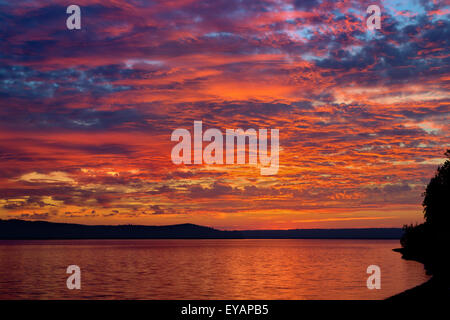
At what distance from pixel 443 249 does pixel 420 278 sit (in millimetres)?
25780

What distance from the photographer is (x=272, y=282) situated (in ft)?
256

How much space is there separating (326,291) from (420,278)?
86.4ft

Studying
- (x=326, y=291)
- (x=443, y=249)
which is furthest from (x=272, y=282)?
(x=443, y=249)

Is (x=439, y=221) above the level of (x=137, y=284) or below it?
above

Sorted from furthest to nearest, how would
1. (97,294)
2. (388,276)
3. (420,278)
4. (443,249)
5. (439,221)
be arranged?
(443,249)
(439,221)
(388,276)
(420,278)
(97,294)
